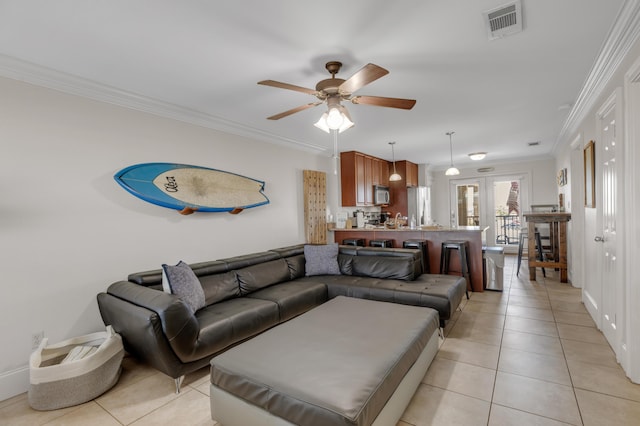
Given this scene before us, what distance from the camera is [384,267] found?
12.7 ft

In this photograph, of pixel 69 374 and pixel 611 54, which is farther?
pixel 611 54

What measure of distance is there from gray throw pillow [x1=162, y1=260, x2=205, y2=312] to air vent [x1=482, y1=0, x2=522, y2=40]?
9.89 feet

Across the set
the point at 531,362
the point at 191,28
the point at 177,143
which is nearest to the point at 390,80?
the point at 191,28

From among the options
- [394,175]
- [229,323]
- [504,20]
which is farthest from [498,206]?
[229,323]

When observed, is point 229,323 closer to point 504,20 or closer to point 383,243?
point 504,20

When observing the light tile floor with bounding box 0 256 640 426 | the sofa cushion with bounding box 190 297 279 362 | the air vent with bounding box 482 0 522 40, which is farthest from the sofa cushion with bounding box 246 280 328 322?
the air vent with bounding box 482 0 522 40

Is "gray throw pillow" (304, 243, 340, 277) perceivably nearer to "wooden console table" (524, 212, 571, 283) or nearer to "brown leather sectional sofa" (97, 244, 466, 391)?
"brown leather sectional sofa" (97, 244, 466, 391)

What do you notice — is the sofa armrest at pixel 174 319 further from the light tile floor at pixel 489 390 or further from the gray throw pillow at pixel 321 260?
the gray throw pillow at pixel 321 260

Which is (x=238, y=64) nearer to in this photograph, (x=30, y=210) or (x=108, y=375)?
(x=30, y=210)

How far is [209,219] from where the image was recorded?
12.2 feet

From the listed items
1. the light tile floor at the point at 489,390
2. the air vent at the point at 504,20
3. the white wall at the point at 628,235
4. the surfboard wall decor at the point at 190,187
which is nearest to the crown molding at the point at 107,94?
the surfboard wall decor at the point at 190,187

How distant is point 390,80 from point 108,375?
337 cm

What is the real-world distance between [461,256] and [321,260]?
6.82ft

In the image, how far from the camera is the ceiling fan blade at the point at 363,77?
6.14ft
